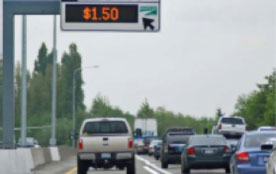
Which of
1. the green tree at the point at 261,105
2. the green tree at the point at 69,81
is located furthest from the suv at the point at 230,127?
the green tree at the point at 69,81

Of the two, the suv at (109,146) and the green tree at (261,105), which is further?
the green tree at (261,105)

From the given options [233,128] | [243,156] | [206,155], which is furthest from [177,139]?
[233,128]

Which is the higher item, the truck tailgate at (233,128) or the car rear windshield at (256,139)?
the car rear windshield at (256,139)

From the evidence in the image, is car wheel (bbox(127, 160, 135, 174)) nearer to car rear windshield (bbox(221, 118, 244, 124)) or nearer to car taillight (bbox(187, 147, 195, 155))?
car taillight (bbox(187, 147, 195, 155))

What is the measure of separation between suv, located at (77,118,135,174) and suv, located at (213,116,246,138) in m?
35.4

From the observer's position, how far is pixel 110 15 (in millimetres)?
29141

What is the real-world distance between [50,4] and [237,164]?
365 inches

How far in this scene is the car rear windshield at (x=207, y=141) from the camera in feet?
115

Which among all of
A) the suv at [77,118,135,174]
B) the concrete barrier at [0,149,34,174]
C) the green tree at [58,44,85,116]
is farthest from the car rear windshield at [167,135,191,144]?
the green tree at [58,44,85,116]

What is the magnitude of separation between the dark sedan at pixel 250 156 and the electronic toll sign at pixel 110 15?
5.97 metres

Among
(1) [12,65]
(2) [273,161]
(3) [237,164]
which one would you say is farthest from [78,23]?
(2) [273,161]

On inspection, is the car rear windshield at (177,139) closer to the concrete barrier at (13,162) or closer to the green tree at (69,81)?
the concrete barrier at (13,162)

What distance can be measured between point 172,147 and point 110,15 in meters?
16.7

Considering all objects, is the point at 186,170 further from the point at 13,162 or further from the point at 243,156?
the point at 243,156
